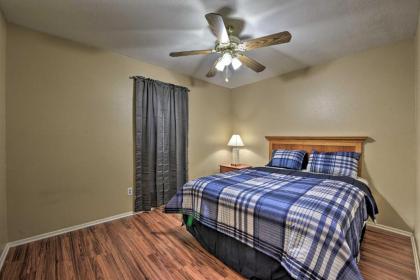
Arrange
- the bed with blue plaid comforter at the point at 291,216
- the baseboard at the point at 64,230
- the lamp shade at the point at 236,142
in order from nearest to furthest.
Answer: the bed with blue plaid comforter at the point at 291,216 < the baseboard at the point at 64,230 < the lamp shade at the point at 236,142

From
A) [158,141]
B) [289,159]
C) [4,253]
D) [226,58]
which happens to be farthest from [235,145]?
[4,253]

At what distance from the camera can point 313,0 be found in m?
1.69

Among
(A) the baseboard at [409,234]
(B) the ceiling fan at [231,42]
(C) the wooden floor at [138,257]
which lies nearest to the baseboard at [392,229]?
(A) the baseboard at [409,234]

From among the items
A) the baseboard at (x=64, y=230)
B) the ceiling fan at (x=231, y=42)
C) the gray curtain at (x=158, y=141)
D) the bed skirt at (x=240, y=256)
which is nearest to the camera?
the bed skirt at (x=240, y=256)

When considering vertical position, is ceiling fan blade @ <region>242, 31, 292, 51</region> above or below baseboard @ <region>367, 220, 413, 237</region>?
above

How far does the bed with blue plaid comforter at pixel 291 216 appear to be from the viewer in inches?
48.3

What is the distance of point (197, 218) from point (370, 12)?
2.62 metres

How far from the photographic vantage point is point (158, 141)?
10.2ft

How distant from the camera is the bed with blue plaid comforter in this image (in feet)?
4.02

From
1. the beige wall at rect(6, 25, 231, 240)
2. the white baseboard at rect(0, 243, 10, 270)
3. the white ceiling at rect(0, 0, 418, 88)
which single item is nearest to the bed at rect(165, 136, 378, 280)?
the beige wall at rect(6, 25, 231, 240)

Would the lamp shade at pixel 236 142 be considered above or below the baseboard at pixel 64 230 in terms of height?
above

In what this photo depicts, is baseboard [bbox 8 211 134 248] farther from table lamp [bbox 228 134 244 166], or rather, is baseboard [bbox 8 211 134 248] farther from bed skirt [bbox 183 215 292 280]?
table lamp [bbox 228 134 244 166]

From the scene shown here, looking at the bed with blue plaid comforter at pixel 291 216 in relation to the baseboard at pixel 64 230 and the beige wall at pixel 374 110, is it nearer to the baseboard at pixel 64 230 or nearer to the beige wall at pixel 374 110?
the beige wall at pixel 374 110

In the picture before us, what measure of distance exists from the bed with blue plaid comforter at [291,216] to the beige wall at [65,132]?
44.7 inches
